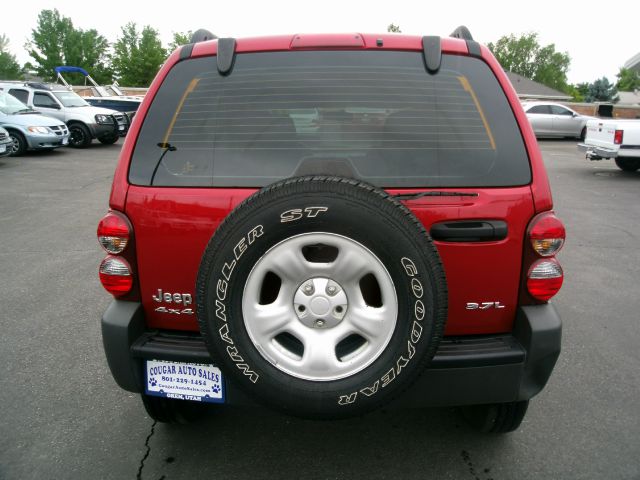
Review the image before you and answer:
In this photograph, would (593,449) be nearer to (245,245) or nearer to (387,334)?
(387,334)

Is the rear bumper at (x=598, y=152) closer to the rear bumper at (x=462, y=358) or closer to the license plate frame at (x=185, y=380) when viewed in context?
the rear bumper at (x=462, y=358)

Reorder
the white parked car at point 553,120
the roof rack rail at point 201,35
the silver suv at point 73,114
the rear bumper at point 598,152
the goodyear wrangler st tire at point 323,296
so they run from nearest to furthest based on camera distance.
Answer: the goodyear wrangler st tire at point 323,296, the roof rack rail at point 201,35, the rear bumper at point 598,152, the silver suv at point 73,114, the white parked car at point 553,120

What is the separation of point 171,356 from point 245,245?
26.7 inches

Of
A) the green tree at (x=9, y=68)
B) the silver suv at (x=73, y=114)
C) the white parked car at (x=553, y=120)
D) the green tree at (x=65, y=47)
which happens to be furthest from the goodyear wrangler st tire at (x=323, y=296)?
the green tree at (x=9, y=68)

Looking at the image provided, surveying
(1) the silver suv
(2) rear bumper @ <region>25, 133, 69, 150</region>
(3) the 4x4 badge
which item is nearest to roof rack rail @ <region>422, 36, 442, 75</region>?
(3) the 4x4 badge

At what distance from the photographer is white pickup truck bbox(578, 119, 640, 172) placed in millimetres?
12188

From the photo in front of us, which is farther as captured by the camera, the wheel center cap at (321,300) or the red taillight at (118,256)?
the red taillight at (118,256)

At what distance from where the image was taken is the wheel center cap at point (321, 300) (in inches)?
79.7

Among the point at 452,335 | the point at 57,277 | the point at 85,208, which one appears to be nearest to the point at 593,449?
the point at 452,335

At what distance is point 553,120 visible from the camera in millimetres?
22484

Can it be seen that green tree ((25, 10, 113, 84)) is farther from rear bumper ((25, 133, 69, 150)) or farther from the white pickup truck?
the white pickup truck

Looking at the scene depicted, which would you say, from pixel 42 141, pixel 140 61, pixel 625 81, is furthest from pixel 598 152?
pixel 625 81

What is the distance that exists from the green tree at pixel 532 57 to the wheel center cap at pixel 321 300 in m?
108

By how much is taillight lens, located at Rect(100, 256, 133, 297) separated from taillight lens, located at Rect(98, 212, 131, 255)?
49 mm
